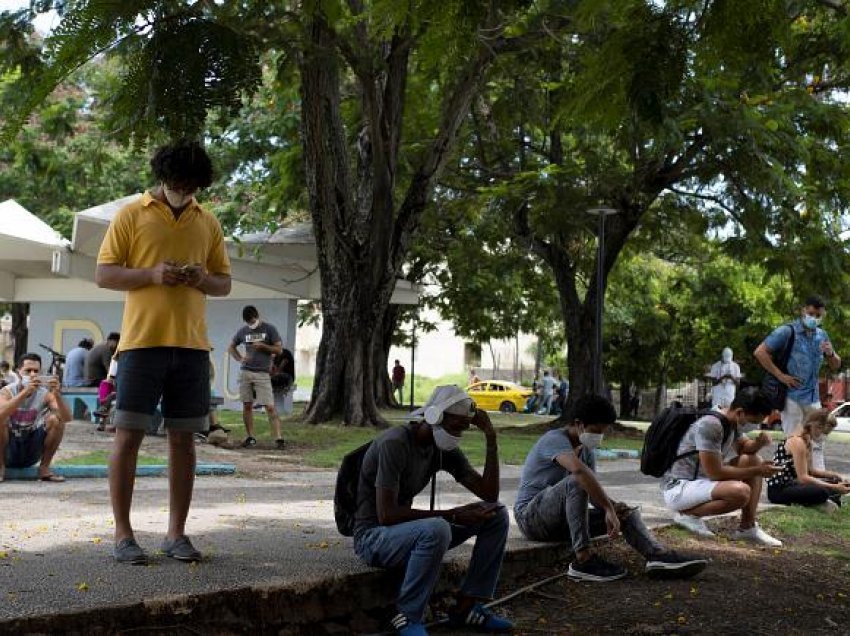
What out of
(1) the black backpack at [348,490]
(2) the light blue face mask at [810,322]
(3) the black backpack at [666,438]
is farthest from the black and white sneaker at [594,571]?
(2) the light blue face mask at [810,322]

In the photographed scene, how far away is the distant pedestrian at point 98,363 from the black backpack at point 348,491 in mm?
11006

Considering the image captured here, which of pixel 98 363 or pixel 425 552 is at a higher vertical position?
pixel 98 363

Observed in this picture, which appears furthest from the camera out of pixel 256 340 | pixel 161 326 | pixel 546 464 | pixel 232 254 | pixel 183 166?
pixel 232 254

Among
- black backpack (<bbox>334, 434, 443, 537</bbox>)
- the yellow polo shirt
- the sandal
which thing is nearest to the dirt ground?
black backpack (<bbox>334, 434, 443, 537</bbox>)

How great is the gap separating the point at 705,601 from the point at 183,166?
3712mm

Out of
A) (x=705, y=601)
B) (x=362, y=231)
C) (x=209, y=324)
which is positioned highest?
(x=362, y=231)

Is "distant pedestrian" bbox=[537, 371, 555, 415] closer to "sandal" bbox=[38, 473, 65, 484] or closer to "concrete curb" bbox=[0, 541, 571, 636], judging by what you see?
"sandal" bbox=[38, 473, 65, 484]

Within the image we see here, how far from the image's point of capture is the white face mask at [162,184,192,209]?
504 centimetres

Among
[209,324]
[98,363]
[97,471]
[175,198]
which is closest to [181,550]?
[175,198]

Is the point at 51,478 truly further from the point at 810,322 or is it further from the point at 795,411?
the point at 810,322

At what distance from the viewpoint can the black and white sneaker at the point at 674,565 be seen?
643cm

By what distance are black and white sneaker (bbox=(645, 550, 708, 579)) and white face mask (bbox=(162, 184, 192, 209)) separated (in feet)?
11.3

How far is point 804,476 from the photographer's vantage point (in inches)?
377

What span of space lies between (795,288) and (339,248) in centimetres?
764
